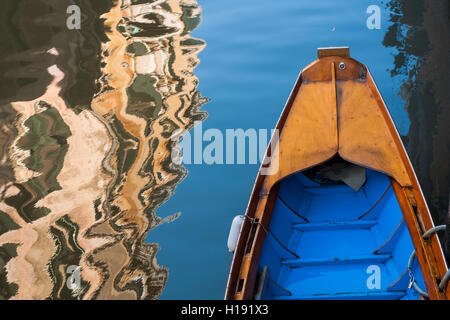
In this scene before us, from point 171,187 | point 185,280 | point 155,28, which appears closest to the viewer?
point 185,280

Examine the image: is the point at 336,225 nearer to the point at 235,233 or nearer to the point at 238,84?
the point at 235,233

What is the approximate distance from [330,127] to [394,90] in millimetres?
3567

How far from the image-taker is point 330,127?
18.9 ft

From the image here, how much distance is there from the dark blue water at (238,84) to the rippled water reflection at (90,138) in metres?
0.25

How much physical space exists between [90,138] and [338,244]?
418 centimetres

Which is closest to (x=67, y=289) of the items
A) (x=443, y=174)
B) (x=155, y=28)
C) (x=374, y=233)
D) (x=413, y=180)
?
(x=374, y=233)

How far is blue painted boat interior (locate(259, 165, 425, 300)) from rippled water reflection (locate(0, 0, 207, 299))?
1.37 m

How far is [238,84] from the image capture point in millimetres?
9602

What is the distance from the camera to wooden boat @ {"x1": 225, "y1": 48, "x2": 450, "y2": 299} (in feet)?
15.7

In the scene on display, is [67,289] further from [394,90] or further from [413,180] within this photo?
[394,90]

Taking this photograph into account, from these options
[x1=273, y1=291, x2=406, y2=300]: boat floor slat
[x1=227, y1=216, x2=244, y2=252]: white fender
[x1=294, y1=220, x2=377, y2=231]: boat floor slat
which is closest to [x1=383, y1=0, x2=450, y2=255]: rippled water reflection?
[x1=294, y1=220, x2=377, y2=231]: boat floor slat

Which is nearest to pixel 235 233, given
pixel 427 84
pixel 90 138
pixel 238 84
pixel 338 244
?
pixel 338 244

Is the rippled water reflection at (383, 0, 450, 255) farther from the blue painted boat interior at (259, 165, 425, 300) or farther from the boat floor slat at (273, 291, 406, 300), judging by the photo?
the boat floor slat at (273, 291, 406, 300)

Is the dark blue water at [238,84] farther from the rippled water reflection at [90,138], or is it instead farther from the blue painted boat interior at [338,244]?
the blue painted boat interior at [338,244]
